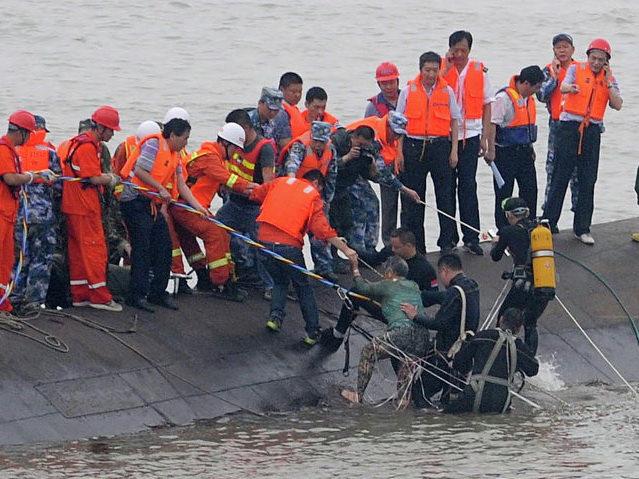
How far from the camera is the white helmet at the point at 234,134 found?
571 inches

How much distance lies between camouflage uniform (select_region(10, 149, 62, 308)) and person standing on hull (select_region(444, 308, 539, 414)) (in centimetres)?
416

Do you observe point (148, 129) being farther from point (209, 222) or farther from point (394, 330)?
point (394, 330)

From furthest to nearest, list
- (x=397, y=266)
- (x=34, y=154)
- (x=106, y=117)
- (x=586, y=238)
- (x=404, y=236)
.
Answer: (x=586, y=238) < (x=404, y=236) < (x=397, y=266) < (x=34, y=154) < (x=106, y=117)

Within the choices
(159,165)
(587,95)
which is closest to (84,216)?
(159,165)

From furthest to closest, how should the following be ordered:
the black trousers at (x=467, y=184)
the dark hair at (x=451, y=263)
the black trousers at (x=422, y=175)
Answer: the black trousers at (x=467, y=184)
the black trousers at (x=422, y=175)
the dark hair at (x=451, y=263)

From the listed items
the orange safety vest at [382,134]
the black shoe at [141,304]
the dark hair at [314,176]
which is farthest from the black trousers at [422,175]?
the black shoe at [141,304]

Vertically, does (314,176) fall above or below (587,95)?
below

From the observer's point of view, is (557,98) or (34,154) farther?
(557,98)

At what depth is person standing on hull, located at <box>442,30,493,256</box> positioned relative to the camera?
17.0 metres

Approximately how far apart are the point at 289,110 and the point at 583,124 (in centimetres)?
395

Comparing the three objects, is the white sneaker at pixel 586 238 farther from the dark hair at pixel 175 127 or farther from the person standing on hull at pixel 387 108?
the dark hair at pixel 175 127

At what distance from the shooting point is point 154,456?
11.7 metres

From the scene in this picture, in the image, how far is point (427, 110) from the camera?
→ 53.7 feet

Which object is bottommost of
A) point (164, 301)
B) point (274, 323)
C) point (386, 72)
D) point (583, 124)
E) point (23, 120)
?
point (274, 323)
